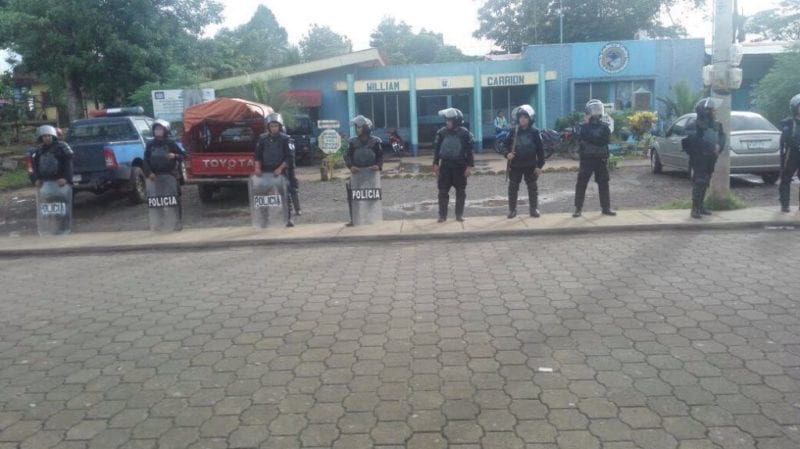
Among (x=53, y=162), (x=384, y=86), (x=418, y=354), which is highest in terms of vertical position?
(x=384, y=86)

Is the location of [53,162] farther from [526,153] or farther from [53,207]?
[526,153]

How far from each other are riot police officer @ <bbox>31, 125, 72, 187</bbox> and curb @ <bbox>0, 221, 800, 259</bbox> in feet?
4.95

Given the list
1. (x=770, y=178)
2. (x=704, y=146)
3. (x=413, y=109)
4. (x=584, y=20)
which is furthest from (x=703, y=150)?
(x=584, y=20)

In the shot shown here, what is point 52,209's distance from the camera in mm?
10414

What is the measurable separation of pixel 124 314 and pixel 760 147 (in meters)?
11.7

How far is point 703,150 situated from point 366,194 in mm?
4764

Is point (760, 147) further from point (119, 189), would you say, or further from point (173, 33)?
point (173, 33)

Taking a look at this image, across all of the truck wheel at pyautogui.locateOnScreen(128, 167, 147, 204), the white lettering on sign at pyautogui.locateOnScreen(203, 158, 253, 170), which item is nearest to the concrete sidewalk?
the white lettering on sign at pyautogui.locateOnScreen(203, 158, 253, 170)

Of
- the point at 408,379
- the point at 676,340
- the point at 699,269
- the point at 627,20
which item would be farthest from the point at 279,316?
the point at 627,20

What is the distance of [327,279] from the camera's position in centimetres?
700

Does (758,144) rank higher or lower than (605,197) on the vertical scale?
higher

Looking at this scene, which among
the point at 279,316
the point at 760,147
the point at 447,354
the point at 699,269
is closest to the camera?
the point at 447,354

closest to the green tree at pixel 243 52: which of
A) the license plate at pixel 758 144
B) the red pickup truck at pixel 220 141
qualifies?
the red pickup truck at pixel 220 141

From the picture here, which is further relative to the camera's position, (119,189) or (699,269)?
(119,189)
